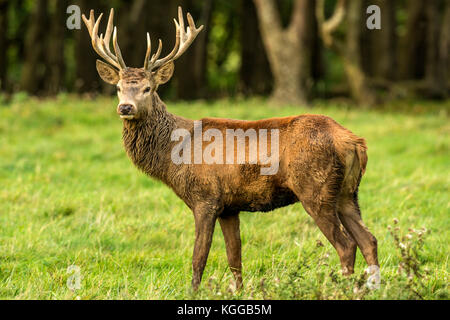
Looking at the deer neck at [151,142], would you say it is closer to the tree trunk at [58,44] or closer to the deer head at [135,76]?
the deer head at [135,76]

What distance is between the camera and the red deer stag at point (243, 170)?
16.9 ft

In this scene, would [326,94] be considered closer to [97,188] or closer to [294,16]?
[294,16]

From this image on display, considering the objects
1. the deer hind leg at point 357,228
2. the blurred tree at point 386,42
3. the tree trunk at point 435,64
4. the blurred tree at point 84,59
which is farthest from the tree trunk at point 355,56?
the deer hind leg at point 357,228

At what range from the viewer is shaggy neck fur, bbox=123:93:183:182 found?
224 inches

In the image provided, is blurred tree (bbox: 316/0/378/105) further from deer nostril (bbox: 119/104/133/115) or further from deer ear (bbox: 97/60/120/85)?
deer nostril (bbox: 119/104/133/115)

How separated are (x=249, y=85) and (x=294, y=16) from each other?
605 centimetres

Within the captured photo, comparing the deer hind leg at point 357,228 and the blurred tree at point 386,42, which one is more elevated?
the blurred tree at point 386,42

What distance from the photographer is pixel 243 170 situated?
5359 mm

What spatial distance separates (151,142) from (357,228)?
1842 millimetres

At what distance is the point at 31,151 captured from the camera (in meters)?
10.9

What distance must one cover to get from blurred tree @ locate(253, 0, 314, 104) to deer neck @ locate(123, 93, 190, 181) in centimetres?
1056

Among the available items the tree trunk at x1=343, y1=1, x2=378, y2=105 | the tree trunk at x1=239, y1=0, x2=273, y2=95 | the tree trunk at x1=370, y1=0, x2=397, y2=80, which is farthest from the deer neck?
the tree trunk at x1=370, y1=0, x2=397, y2=80

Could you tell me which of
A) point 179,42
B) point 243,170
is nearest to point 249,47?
point 179,42

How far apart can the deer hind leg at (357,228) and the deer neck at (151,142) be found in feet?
Answer: 4.85
